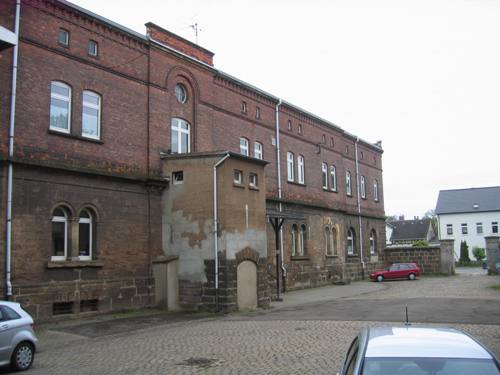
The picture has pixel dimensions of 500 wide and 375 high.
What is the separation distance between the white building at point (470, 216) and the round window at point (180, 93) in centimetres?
6486

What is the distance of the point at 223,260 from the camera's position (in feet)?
68.8

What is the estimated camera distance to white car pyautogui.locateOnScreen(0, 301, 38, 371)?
1062cm

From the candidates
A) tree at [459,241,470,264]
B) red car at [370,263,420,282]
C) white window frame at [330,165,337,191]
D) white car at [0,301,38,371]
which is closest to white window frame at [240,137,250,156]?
white window frame at [330,165,337,191]

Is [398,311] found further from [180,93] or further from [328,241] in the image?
[328,241]

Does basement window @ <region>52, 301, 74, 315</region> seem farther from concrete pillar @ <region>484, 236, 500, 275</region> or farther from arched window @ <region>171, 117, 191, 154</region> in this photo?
concrete pillar @ <region>484, 236, 500, 275</region>

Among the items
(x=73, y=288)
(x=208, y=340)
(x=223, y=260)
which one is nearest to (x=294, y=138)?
(x=223, y=260)

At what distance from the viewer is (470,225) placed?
261ft

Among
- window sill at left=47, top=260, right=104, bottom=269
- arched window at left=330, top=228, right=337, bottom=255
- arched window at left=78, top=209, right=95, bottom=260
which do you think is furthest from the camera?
arched window at left=330, top=228, right=337, bottom=255

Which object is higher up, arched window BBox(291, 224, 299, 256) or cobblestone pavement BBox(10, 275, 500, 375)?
arched window BBox(291, 224, 299, 256)

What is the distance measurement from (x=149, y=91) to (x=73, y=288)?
858 centimetres

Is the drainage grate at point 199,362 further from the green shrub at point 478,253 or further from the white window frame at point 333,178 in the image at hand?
the green shrub at point 478,253

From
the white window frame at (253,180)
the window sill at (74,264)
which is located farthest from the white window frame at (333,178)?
the window sill at (74,264)

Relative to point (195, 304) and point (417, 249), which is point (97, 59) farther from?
point (417, 249)

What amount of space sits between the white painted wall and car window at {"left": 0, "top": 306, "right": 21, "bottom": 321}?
74.9 meters
